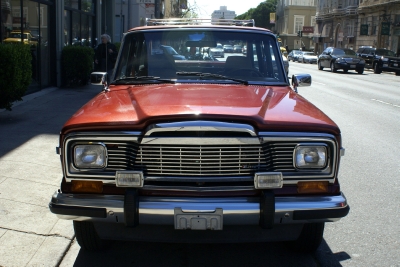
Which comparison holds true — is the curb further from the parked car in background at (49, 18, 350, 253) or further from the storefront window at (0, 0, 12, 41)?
the parked car in background at (49, 18, 350, 253)

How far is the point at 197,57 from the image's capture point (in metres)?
5.50

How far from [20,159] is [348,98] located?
13079 mm

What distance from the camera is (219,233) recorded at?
3.79 m

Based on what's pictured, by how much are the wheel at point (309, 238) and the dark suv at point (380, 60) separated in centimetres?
3339

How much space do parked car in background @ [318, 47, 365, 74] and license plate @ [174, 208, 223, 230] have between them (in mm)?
32628

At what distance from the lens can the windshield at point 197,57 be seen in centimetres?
524

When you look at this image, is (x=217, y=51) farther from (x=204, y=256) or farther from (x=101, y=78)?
(x=204, y=256)

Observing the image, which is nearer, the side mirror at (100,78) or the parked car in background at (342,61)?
the side mirror at (100,78)

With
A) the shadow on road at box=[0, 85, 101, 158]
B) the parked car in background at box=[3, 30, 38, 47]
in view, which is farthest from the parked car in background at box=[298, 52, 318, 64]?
the parked car in background at box=[3, 30, 38, 47]

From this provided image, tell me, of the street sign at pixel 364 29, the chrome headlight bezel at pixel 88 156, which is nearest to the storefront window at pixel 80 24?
the chrome headlight bezel at pixel 88 156

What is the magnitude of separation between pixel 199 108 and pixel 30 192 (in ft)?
9.16

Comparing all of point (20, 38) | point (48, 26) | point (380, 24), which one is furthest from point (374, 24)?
point (20, 38)

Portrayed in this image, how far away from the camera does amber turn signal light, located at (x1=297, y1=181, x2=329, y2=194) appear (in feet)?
12.3

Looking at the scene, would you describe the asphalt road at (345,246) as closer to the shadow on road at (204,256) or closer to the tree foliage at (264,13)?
the shadow on road at (204,256)
